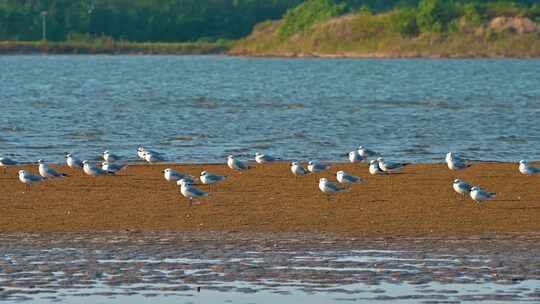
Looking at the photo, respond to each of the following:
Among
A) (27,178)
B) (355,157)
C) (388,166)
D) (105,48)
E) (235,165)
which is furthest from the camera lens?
(105,48)

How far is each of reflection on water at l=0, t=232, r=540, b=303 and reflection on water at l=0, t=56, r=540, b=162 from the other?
36.6ft

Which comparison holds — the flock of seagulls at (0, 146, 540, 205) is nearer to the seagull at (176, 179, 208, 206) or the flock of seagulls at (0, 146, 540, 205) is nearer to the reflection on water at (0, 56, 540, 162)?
the seagull at (176, 179, 208, 206)

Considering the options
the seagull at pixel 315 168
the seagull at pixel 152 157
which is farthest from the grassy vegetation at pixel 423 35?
the seagull at pixel 315 168

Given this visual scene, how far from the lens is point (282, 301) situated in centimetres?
1243

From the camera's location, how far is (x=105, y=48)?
13150 centimetres

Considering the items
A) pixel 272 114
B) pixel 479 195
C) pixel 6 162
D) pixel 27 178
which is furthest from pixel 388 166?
pixel 272 114

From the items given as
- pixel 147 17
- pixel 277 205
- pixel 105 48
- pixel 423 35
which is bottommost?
pixel 105 48

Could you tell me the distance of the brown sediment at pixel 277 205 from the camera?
55.4 ft

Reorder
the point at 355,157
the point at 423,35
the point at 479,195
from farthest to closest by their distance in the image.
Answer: the point at 423,35 < the point at 355,157 < the point at 479,195

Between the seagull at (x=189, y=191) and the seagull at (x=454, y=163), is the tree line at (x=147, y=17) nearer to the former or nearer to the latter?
the seagull at (x=454, y=163)

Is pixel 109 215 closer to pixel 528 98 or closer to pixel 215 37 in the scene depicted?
pixel 528 98

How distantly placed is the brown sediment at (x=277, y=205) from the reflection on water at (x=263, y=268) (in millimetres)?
837

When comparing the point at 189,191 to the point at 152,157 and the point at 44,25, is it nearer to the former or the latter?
the point at 152,157

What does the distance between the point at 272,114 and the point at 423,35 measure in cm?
7338
